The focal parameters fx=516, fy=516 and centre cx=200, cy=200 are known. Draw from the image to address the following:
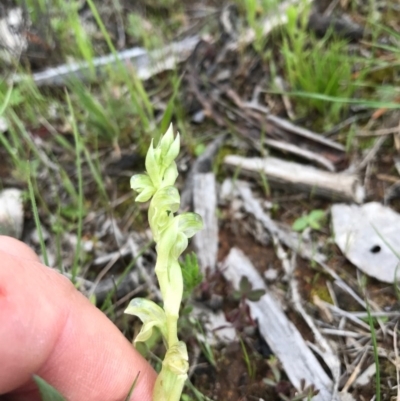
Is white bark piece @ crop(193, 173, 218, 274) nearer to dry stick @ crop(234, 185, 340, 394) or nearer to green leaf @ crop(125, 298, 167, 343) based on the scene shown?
dry stick @ crop(234, 185, 340, 394)

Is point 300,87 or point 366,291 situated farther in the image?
point 300,87

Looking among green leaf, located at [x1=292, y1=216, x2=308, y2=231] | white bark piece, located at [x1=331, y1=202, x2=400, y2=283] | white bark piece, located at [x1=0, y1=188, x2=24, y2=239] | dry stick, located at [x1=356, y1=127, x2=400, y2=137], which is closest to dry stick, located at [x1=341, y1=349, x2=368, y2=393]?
white bark piece, located at [x1=331, y1=202, x2=400, y2=283]

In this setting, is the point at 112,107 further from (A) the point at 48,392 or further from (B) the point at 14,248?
(A) the point at 48,392

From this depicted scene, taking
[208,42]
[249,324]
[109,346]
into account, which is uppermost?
[208,42]

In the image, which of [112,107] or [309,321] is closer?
[309,321]

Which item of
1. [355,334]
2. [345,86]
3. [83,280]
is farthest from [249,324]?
[345,86]

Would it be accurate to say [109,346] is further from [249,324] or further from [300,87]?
[300,87]

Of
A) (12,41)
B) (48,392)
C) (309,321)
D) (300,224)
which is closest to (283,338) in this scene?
(309,321)
